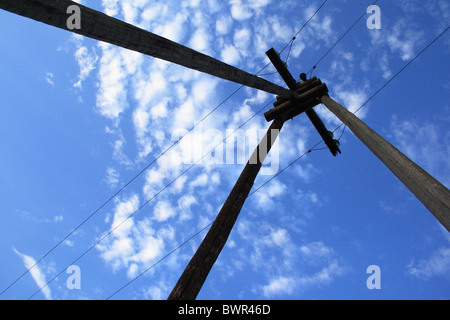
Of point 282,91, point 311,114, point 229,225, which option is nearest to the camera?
point 229,225

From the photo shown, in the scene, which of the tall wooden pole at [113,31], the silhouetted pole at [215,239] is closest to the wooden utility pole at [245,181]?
the silhouetted pole at [215,239]

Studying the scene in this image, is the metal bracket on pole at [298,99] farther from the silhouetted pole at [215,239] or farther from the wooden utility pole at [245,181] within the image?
the silhouetted pole at [215,239]

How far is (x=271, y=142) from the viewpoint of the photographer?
5422mm

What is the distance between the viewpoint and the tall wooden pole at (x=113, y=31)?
1.94 meters

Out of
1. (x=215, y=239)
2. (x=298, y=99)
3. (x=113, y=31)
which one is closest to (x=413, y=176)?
(x=215, y=239)

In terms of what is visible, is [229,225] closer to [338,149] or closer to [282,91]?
[282,91]

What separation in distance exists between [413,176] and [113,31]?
297cm

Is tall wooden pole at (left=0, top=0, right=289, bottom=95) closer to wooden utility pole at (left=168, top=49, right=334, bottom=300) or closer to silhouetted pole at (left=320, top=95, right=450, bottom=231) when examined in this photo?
wooden utility pole at (left=168, top=49, right=334, bottom=300)

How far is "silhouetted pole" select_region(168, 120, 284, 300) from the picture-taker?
2.60m

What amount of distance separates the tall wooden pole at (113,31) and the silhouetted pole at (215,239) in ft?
5.29

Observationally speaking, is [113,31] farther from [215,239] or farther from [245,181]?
[245,181]
